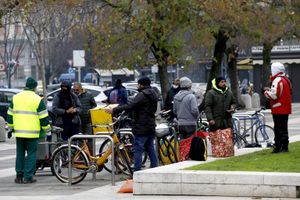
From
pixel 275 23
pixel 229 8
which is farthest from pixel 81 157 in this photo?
pixel 275 23

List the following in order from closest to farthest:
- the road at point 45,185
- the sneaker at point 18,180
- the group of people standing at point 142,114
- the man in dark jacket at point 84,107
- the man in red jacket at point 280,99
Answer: the road at point 45,185 → the group of people standing at point 142,114 → the man in red jacket at point 280,99 → the sneaker at point 18,180 → the man in dark jacket at point 84,107

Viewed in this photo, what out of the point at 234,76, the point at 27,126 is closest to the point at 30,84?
the point at 27,126

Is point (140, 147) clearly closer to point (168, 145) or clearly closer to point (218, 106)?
point (168, 145)

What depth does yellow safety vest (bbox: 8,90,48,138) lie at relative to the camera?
58.3 feet

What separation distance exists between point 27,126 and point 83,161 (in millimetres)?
1366

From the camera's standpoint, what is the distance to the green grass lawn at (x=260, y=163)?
1491 cm

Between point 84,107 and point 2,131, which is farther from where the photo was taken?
point 2,131

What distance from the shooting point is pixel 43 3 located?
3562 centimetres

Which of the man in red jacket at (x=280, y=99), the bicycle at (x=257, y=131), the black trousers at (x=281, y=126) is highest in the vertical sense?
the man in red jacket at (x=280, y=99)

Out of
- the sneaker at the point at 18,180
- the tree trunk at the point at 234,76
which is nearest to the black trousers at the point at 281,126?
the sneaker at the point at 18,180

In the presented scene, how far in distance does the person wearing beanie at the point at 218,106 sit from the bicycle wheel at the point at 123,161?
194 centimetres

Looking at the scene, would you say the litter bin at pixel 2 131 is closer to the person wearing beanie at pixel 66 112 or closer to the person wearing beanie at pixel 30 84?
the person wearing beanie at pixel 66 112

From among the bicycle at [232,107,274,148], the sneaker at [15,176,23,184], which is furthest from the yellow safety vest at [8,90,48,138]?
the bicycle at [232,107,274,148]

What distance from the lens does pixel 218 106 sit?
734 inches
